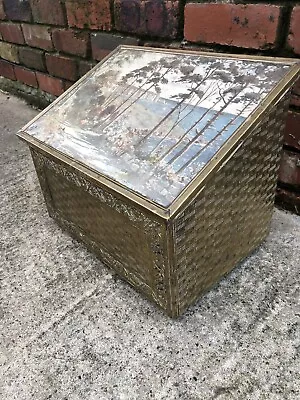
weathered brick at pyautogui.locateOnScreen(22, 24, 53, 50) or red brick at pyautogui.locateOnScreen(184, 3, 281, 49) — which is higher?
red brick at pyautogui.locateOnScreen(184, 3, 281, 49)

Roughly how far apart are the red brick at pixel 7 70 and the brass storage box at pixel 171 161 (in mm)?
1065

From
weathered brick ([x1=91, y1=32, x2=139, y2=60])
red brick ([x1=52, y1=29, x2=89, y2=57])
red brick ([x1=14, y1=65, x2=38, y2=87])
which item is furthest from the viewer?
red brick ([x1=14, y1=65, x2=38, y2=87])

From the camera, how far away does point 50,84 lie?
65.9 inches

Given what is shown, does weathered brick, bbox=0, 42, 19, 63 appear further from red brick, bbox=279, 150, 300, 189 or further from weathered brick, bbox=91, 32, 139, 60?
red brick, bbox=279, 150, 300, 189

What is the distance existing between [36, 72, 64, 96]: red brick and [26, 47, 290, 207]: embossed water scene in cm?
68

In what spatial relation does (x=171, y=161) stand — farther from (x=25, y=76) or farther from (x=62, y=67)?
(x=25, y=76)

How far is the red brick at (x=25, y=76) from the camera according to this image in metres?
1.77

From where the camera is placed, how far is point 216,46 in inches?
39.8

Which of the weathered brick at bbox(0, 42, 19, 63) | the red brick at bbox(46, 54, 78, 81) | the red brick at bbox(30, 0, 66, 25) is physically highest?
the red brick at bbox(30, 0, 66, 25)

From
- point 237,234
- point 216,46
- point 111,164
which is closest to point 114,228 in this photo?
point 111,164

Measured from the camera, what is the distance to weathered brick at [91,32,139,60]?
1218 mm

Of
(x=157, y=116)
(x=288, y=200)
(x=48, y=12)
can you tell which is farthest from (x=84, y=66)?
(x=288, y=200)

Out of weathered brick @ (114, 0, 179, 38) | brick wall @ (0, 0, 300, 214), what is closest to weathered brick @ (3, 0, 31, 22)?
brick wall @ (0, 0, 300, 214)

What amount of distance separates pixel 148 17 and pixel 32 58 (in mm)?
763
